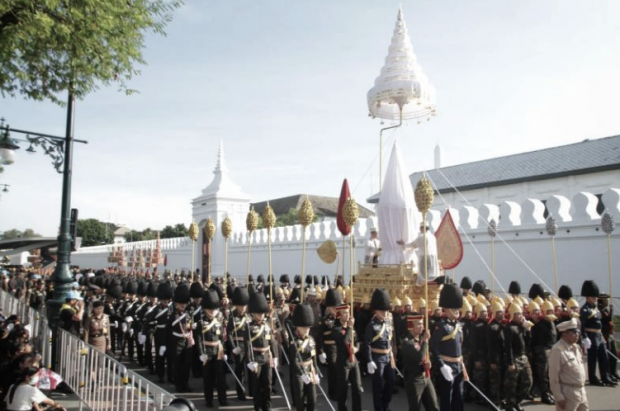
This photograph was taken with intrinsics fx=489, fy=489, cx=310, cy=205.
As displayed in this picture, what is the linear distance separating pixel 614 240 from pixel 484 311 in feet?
17.7

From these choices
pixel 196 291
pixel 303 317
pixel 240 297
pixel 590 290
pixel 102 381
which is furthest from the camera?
pixel 196 291

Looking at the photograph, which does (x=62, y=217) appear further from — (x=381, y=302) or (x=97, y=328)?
(x=381, y=302)

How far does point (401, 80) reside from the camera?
12.4 metres

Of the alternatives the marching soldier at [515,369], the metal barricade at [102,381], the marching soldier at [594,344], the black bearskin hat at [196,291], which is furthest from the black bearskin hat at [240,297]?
the marching soldier at [594,344]

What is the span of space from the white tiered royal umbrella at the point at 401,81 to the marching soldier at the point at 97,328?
7458 mm

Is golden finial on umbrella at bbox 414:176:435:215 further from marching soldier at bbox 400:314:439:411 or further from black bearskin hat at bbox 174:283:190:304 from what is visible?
black bearskin hat at bbox 174:283:190:304

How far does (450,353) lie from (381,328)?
1.10 metres

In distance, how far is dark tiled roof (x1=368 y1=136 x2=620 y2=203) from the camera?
24411 mm

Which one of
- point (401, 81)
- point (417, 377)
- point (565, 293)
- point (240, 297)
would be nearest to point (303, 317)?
point (240, 297)

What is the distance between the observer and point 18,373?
18.8 ft

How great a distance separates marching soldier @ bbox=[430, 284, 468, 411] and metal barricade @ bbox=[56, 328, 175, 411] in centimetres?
363

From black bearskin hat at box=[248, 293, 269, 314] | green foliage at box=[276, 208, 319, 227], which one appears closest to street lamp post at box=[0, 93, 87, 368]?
black bearskin hat at box=[248, 293, 269, 314]

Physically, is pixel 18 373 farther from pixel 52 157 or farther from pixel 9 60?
pixel 9 60

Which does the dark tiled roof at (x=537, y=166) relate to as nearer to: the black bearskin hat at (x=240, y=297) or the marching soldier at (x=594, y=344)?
the marching soldier at (x=594, y=344)
